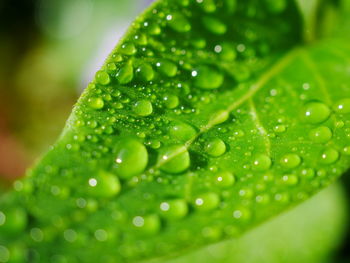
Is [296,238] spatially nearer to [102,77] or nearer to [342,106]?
[342,106]

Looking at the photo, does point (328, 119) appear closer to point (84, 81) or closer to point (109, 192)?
point (109, 192)

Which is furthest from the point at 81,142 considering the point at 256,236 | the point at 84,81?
the point at 84,81

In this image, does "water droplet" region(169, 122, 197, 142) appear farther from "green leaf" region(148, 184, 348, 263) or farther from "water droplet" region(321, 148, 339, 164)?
"green leaf" region(148, 184, 348, 263)

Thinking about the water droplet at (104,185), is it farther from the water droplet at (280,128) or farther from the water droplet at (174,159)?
the water droplet at (280,128)

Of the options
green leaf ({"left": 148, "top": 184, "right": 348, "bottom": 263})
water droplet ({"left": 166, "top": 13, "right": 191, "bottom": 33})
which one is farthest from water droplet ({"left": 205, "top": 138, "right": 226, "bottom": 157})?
green leaf ({"left": 148, "top": 184, "right": 348, "bottom": 263})

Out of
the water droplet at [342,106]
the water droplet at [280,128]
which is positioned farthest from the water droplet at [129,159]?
the water droplet at [342,106]

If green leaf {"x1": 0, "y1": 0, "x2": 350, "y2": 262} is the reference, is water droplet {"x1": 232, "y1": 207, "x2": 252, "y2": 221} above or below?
below
